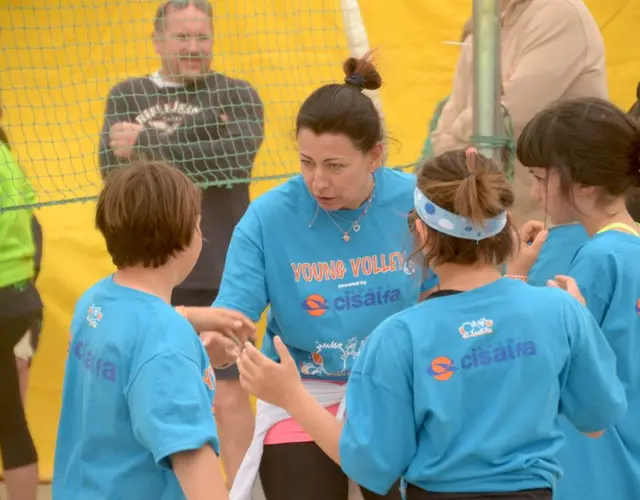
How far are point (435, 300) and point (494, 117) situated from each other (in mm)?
1575

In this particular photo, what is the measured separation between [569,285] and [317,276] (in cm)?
76

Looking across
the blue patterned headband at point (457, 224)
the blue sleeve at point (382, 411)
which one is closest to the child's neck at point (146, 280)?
the blue sleeve at point (382, 411)

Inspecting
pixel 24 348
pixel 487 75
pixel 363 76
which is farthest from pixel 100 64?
pixel 363 76

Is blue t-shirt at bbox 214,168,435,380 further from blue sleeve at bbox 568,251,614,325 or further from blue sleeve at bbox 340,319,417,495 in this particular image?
blue sleeve at bbox 340,319,417,495

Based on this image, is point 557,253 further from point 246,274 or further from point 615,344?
point 246,274

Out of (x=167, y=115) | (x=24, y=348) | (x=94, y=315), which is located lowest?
(x=24, y=348)

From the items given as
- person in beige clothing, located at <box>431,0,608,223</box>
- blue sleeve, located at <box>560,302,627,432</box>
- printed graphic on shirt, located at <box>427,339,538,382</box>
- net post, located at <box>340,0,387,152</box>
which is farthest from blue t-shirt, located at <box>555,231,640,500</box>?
net post, located at <box>340,0,387,152</box>

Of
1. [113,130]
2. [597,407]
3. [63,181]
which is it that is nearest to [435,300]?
[597,407]

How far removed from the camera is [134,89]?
4.61 meters

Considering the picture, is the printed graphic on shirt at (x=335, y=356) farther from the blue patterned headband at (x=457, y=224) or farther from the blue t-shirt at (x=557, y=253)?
the blue patterned headband at (x=457, y=224)

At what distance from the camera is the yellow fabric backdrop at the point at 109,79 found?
5133 mm

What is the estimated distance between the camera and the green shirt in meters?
4.36

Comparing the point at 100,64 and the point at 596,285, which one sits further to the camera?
the point at 100,64

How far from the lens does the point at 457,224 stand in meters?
2.33
